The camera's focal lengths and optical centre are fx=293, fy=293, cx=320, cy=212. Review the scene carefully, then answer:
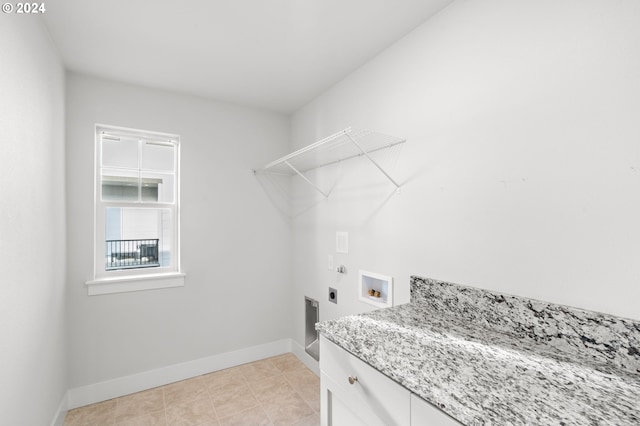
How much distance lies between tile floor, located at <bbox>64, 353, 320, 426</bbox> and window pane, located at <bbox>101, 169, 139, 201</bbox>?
62.5 inches

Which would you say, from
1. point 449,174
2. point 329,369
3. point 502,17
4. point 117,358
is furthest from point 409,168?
point 117,358

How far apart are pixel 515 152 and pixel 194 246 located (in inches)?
96.6

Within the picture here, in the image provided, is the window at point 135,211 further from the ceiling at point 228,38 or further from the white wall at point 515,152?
the white wall at point 515,152

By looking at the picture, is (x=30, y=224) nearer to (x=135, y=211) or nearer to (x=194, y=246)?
(x=135, y=211)

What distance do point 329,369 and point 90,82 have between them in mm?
2654

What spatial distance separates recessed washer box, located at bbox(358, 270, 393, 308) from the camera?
186cm

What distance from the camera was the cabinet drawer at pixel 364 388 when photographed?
92 centimetres

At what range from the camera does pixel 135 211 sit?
250cm

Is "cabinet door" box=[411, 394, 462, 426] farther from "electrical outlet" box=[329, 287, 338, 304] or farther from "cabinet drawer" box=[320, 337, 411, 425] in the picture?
"electrical outlet" box=[329, 287, 338, 304]

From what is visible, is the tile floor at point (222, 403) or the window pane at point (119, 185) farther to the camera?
the window pane at point (119, 185)

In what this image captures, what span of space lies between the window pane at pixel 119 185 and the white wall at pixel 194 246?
0.16 meters

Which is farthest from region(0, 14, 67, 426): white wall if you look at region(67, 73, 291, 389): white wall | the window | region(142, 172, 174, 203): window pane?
region(142, 172, 174, 203): window pane

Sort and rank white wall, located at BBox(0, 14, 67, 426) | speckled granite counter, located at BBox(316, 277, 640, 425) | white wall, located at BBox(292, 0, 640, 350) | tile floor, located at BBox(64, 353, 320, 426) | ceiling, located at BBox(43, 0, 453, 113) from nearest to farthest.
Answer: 1. speckled granite counter, located at BBox(316, 277, 640, 425)
2. white wall, located at BBox(292, 0, 640, 350)
3. white wall, located at BBox(0, 14, 67, 426)
4. ceiling, located at BBox(43, 0, 453, 113)
5. tile floor, located at BBox(64, 353, 320, 426)

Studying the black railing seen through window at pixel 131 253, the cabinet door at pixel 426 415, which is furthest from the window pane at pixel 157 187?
the cabinet door at pixel 426 415
